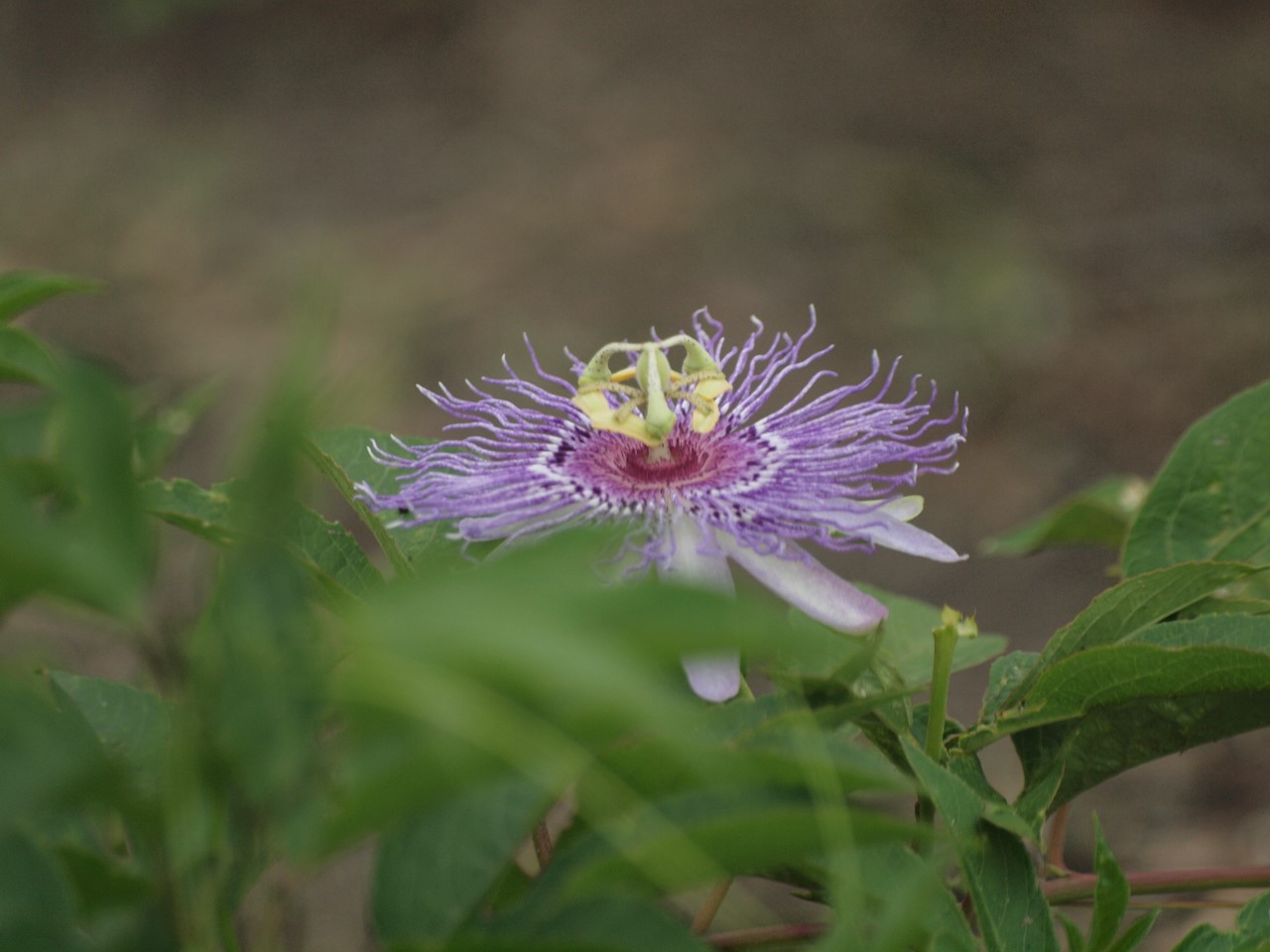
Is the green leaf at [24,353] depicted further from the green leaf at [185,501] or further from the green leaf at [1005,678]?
the green leaf at [1005,678]

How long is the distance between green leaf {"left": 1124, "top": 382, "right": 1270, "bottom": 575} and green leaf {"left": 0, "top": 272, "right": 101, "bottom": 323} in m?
0.57

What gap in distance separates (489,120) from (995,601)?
2594mm

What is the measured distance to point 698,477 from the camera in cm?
76

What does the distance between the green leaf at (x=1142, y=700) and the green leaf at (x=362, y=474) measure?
0.27 meters

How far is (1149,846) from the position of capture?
6.26 feet

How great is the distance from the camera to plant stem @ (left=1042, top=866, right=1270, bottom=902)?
596 millimetres

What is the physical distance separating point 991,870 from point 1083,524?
1.67 feet

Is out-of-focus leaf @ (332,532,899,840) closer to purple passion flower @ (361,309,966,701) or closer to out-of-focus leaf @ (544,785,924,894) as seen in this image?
out-of-focus leaf @ (544,785,924,894)

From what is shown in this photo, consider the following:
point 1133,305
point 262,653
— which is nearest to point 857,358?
point 1133,305

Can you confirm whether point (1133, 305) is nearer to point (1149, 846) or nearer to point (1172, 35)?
point (1172, 35)

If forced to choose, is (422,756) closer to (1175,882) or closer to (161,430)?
(1175,882)

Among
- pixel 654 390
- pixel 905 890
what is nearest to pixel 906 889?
pixel 905 890

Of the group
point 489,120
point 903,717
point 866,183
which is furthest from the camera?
point 489,120

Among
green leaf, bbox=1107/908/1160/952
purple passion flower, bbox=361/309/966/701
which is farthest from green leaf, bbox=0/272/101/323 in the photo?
green leaf, bbox=1107/908/1160/952
